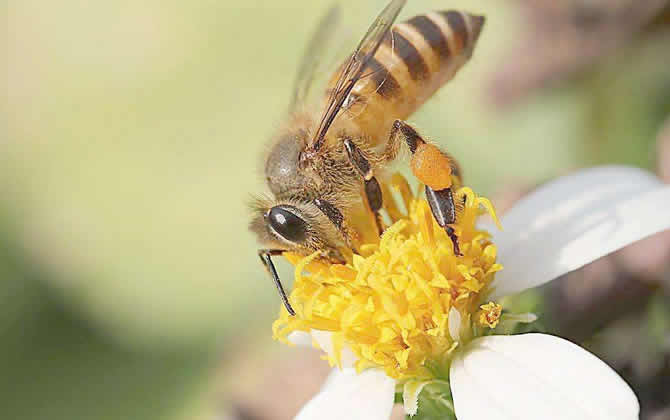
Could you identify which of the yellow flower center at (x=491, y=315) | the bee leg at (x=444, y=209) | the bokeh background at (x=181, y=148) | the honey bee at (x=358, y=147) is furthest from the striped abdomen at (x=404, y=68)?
the bokeh background at (x=181, y=148)

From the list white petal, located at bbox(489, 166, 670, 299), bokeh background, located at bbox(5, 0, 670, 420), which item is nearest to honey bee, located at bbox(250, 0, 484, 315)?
white petal, located at bbox(489, 166, 670, 299)

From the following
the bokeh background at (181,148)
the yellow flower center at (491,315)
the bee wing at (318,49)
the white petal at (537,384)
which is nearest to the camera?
the white petal at (537,384)

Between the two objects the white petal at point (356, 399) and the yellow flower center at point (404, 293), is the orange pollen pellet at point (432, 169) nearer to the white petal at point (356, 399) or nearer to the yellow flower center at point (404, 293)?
the yellow flower center at point (404, 293)

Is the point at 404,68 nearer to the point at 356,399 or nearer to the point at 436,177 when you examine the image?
the point at 436,177

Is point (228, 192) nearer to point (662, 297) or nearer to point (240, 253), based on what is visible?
point (240, 253)

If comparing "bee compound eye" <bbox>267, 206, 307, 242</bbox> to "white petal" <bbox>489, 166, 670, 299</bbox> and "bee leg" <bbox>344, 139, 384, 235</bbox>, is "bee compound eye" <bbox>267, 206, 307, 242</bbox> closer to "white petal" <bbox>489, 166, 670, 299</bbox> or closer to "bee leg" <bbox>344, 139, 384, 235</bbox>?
"bee leg" <bbox>344, 139, 384, 235</bbox>
